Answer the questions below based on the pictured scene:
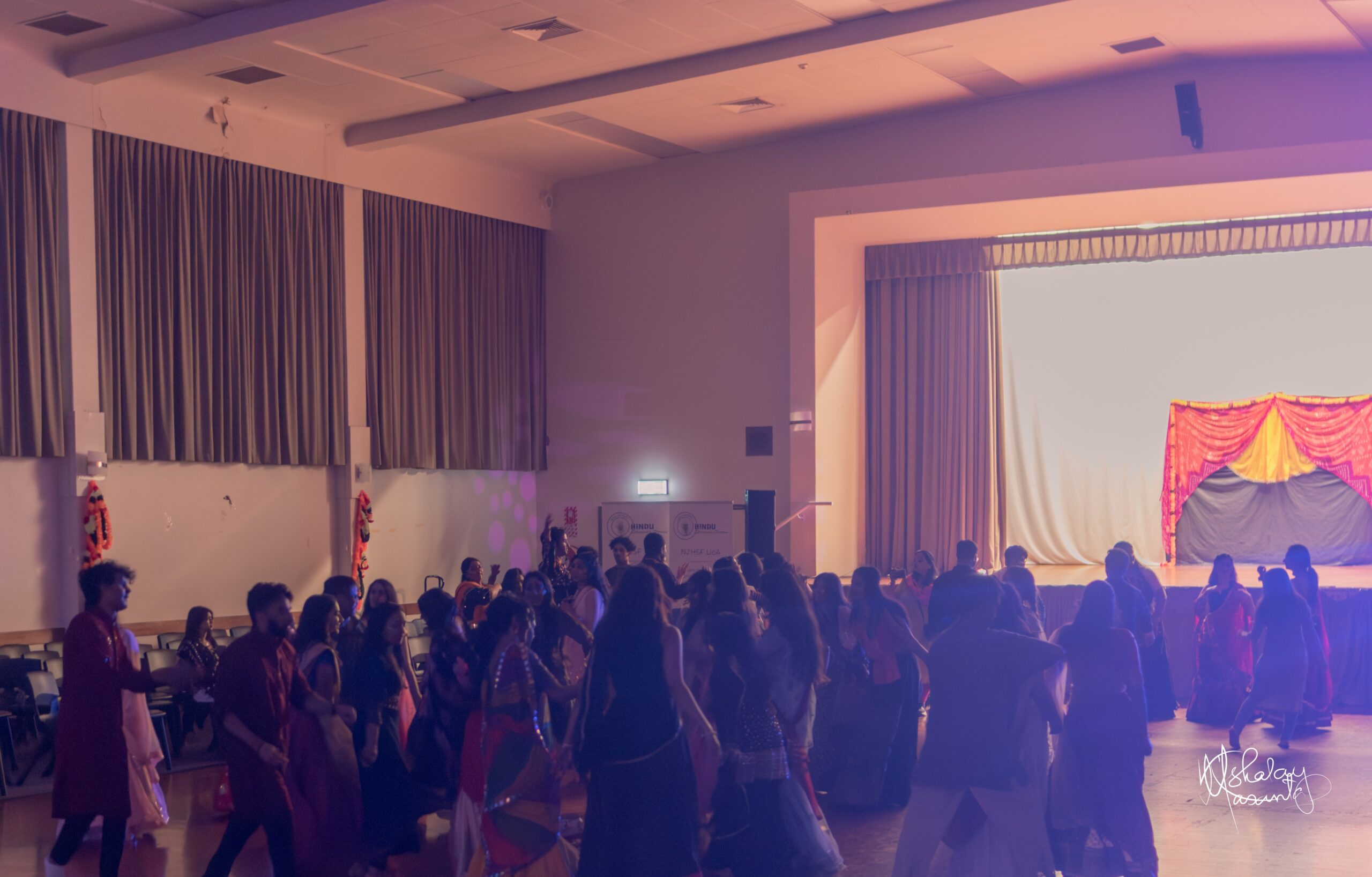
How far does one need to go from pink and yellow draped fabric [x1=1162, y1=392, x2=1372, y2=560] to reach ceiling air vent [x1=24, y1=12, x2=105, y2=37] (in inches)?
505

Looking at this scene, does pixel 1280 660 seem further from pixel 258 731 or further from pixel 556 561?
pixel 258 731

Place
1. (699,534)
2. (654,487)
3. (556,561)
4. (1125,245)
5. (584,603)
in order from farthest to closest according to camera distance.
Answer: (654,487) < (1125,245) < (699,534) < (556,561) < (584,603)

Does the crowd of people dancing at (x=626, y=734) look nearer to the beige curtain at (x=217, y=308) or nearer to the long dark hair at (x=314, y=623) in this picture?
the long dark hair at (x=314, y=623)

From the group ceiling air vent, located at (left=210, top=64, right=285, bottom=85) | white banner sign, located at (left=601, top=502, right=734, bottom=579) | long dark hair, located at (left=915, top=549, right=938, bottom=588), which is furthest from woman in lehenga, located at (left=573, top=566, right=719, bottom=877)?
ceiling air vent, located at (left=210, top=64, right=285, bottom=85)

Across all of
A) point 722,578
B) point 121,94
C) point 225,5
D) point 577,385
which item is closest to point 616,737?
point 722,578

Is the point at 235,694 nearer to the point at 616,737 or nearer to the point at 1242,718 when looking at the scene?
the point at 616,737

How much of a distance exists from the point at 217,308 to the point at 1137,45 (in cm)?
950

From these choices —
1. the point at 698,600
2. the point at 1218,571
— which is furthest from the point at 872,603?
the point at 1218,571

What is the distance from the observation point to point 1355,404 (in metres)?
15.7

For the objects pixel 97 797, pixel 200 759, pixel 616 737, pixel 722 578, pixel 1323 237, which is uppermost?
pixel 1323 237

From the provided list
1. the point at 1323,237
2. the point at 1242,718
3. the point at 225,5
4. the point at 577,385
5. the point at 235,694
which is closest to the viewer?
the point at 235,694

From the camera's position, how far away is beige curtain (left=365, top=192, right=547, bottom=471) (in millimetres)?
15398

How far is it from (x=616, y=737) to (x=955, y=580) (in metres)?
1.49

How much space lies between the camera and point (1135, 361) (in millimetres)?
16859
